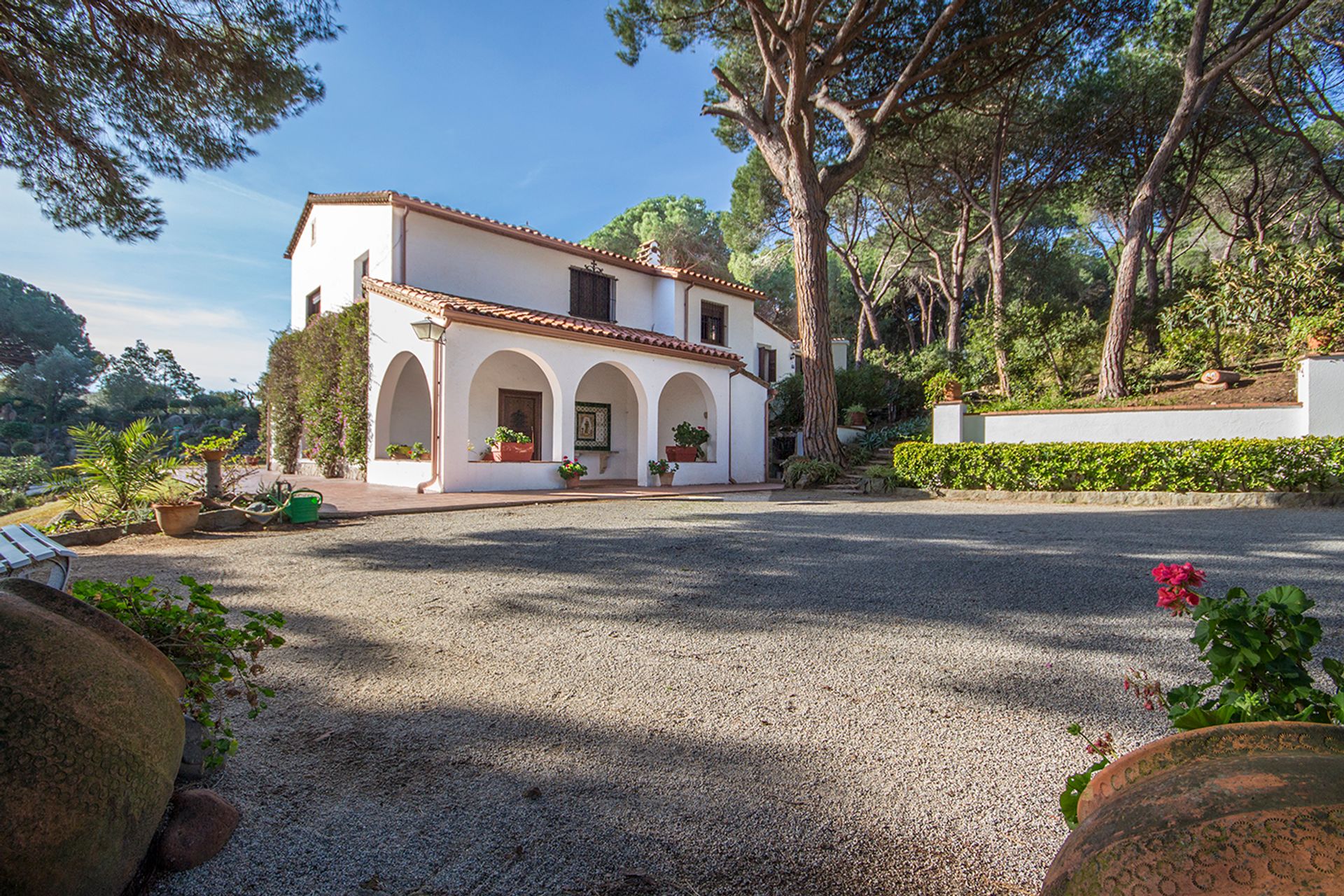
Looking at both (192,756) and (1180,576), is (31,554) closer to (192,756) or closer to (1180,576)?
(192,756)

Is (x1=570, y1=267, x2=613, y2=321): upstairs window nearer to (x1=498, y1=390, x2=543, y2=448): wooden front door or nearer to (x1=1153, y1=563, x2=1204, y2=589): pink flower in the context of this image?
(x1=498, y1=390, x2=543, y2=448): wooden front door

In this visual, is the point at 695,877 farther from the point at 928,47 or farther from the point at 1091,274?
the point at 1091,274

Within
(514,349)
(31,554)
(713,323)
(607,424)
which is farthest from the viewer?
(713,323)

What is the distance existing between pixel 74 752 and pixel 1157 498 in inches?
476

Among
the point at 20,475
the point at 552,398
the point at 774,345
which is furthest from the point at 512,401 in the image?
the point at 20,475

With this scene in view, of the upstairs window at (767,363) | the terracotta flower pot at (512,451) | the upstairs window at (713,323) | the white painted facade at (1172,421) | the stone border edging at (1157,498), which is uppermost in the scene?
the upstairs window at (713,323)

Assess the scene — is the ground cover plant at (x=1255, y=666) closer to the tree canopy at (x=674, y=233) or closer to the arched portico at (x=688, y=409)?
the arched portico at (x=688, y=409)

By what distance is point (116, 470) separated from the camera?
22.9 feet

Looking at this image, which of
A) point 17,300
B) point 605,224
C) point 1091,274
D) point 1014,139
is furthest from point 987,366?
point 17,300

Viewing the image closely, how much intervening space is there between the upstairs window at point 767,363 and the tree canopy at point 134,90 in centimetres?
1688

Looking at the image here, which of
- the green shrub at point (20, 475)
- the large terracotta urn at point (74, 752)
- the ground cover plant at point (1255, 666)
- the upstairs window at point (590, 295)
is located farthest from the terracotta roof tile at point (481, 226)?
the ground cover plant at point (1255, 666)

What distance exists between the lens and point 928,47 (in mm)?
12789

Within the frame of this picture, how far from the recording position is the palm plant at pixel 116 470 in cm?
690

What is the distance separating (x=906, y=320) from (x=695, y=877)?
31.8 metres
